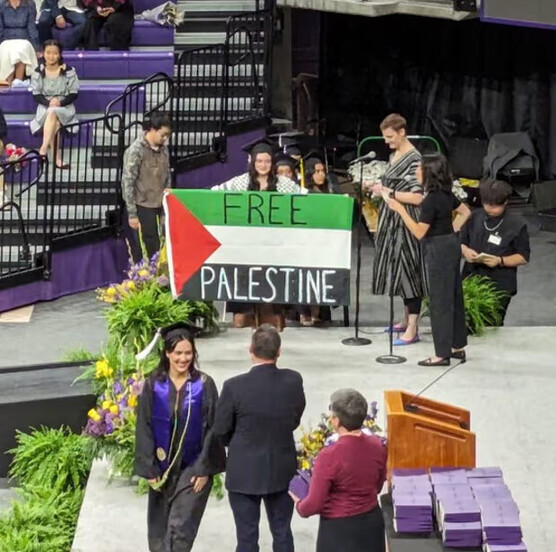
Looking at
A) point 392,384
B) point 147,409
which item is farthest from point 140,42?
point 147,409

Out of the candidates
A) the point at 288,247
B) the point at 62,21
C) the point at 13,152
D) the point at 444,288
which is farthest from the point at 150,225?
the point at 62,21

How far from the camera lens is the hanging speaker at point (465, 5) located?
51.8 ft

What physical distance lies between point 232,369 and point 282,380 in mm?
3638

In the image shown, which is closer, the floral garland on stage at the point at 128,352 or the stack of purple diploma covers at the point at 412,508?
the stack of purple diploma covers at the point at 412,508

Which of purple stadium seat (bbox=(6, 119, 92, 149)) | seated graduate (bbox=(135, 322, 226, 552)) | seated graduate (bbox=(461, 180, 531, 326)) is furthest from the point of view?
purple stadium seat (bbox=(6, 119, 92, 149))

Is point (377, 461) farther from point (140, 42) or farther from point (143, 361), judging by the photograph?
point (140, 42)

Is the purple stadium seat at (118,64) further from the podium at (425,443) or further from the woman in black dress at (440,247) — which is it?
the podium at (425,443)

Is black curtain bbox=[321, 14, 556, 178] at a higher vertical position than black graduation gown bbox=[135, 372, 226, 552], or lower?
higher

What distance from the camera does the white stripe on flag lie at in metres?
11.7

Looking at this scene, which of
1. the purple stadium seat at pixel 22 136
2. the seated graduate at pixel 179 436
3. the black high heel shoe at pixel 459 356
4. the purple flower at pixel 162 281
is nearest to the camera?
the seated graduate at pixel 179 436

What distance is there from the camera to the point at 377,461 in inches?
306

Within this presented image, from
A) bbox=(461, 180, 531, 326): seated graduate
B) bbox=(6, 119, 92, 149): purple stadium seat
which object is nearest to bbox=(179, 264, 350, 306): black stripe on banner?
bbox=(461, 180, 531, 326): seated graduate

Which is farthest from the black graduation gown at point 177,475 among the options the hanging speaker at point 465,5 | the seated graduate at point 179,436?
the hanging speaker at point 465,5

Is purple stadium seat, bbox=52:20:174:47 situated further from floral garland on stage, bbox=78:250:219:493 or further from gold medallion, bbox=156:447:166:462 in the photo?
gold medallion, bbox=156:447:166:462
